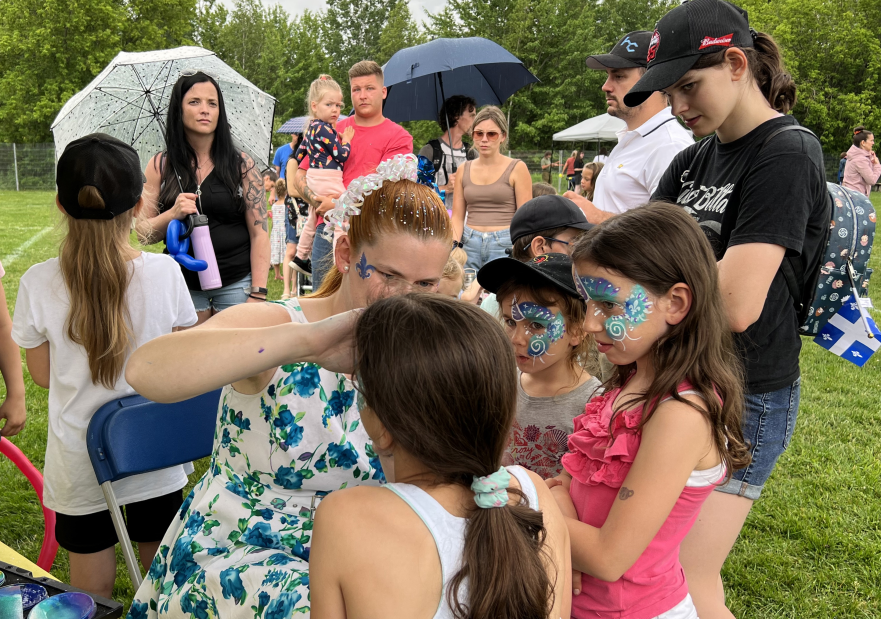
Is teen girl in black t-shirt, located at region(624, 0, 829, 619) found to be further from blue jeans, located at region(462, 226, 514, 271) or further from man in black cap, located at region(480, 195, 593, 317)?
blue jeans, located at region(462, 226, 514, 271)

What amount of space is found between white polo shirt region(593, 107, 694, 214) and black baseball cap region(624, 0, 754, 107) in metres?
1.16

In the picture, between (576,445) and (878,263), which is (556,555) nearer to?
(576,445)

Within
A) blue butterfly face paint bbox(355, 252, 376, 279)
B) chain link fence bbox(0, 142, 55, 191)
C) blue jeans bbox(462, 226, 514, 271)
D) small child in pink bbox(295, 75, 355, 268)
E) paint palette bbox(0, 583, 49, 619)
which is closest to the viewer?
paint palette bbox(0, 583, 49, 619)

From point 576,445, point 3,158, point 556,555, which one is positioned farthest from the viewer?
point 3,158

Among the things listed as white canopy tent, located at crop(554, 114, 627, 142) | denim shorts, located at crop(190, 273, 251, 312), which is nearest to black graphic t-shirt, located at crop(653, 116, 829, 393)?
denim shorts, located at crop(190, 273, 251, 312)

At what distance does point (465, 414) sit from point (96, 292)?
167 centimetres

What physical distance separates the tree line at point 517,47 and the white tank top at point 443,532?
30.7 metres

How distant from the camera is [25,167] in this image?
86.4 ft

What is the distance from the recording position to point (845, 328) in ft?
6.71

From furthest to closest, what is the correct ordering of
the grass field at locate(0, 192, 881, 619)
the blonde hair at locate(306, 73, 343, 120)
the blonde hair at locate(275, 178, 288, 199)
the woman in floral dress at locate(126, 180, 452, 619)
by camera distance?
1. the blonde hair at locate(275, 178, 288, 199)
2. the blonde hair at locate(306, 73, 343, 120)
3. the grass field at locate(0, 192, 881, 619)
4. the woman in floral dress at locate(126, 180, 452, 619)

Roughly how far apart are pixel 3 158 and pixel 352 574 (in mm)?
30887

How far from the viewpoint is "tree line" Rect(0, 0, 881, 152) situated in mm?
31656

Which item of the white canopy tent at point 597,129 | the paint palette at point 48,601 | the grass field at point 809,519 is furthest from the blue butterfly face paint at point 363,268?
the white canopy tent at point 597,129

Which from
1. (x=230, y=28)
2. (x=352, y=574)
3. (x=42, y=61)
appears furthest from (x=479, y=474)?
(x=230, y=28)
